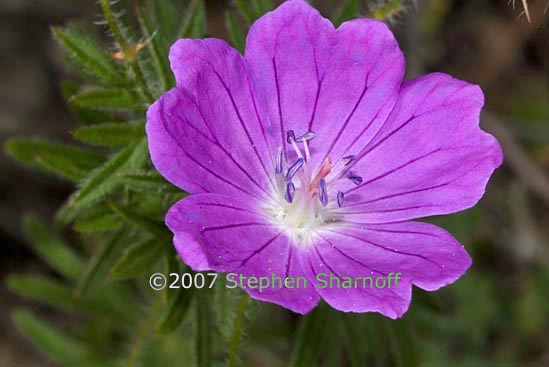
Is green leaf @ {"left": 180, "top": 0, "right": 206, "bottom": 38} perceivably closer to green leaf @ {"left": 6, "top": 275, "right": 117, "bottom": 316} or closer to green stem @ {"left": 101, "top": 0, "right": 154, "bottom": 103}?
green stem @ {"left": 101, "top": 0, "right": 154, "bottom": 103}

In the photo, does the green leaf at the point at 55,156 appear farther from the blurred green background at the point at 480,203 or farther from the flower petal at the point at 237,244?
the blurred green background at the point at 480,203

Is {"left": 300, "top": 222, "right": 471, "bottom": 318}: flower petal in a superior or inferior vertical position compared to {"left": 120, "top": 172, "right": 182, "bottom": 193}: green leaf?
inferior

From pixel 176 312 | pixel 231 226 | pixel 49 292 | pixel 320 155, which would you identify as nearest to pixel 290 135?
pixel 320 155

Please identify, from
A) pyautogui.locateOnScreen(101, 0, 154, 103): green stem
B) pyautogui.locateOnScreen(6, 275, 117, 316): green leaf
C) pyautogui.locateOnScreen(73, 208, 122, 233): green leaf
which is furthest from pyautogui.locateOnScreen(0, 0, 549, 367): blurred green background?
pyautogui.locateOnScreen(101, 0, 154, 103): green stem

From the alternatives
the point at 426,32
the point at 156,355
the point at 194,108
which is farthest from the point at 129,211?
the point at 426,32

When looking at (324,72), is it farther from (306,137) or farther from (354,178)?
(354,178)

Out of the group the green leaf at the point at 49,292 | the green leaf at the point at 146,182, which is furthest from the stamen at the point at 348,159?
the green leaf at the point at 49,292
